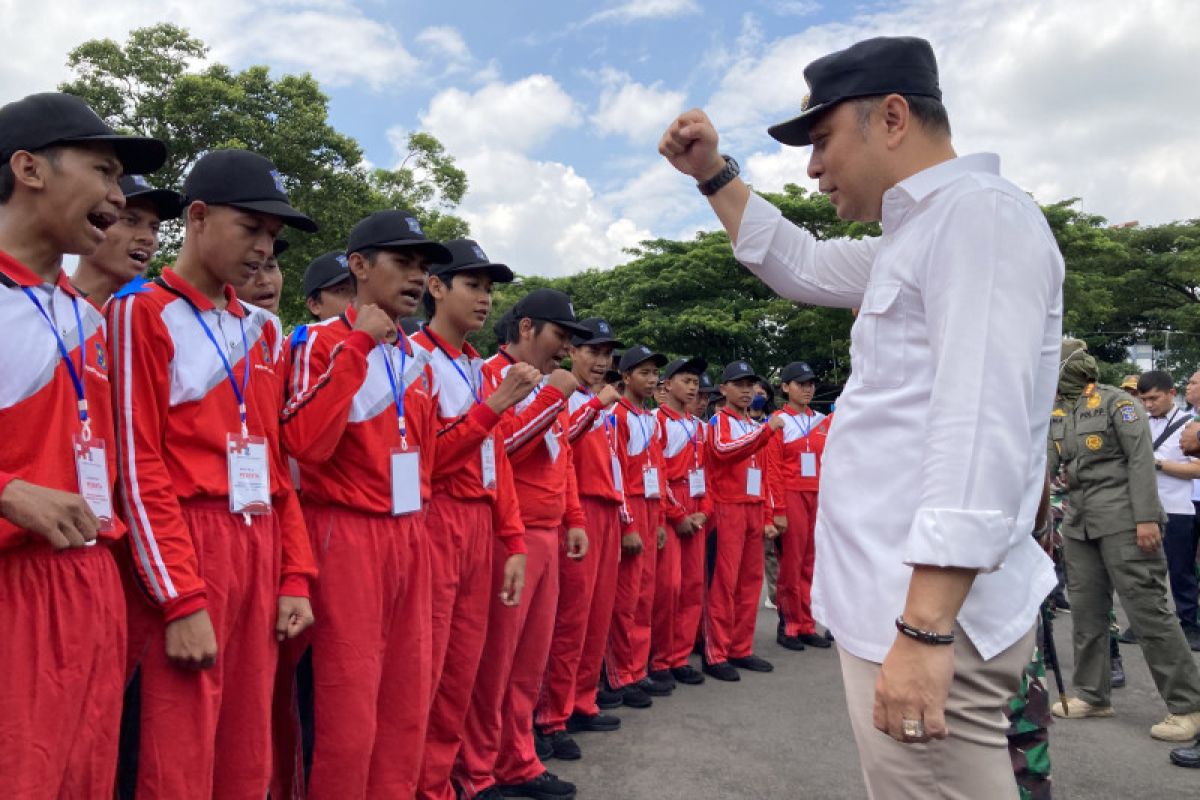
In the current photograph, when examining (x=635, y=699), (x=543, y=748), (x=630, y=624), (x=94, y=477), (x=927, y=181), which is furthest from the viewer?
(x=630, y=624)

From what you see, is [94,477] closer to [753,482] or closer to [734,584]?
[734,584]

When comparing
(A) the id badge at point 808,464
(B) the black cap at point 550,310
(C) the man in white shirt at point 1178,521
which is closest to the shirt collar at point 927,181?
(B) the black cap at point 550,310

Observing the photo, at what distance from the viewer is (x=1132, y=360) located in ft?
105

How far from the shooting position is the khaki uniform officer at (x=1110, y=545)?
196 inches

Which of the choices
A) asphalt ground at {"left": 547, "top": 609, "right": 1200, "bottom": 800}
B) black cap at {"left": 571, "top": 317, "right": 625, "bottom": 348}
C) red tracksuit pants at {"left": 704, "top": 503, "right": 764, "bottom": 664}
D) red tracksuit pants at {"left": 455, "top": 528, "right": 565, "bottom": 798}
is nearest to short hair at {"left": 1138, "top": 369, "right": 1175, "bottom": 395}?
asphalt ground at {"left": 547, "top": 609, "right": 1200, "bottom": 800}

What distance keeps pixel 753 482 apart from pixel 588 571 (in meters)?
2.35

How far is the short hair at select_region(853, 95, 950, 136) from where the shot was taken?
1.70 m

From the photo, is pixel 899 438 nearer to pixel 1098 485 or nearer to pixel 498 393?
pixel 498 393

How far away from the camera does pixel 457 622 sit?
3.74 meters

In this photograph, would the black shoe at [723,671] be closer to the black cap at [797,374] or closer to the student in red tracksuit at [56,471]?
the black cap at [797,374]

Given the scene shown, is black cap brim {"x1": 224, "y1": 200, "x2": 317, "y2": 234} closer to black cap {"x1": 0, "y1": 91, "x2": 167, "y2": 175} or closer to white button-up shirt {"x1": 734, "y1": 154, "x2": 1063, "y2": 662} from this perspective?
black cap {"x1": 0, "y1": 91, "x2": 167, "y2": 175}

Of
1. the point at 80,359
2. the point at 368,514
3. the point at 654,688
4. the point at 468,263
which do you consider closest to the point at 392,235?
the point at 468,263

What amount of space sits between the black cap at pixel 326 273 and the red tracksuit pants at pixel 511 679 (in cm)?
175

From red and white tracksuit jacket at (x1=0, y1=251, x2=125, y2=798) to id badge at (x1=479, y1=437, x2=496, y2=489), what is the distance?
5.78 feet
